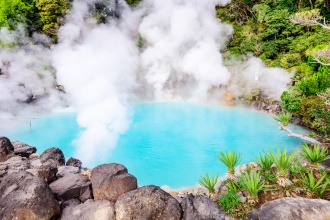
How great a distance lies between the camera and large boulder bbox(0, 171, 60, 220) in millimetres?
4023

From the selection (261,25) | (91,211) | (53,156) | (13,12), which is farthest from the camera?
(261,25)

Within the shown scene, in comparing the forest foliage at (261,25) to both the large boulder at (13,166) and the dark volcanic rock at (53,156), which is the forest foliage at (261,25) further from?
the large boulder at (13,166)

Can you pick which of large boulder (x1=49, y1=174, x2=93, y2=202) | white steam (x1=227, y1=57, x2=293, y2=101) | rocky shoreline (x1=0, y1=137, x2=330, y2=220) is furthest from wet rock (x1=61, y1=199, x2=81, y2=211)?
white steam (x1=227, y1=57, x2=293, y2=101)

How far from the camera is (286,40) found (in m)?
17.3

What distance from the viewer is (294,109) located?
1182 cm

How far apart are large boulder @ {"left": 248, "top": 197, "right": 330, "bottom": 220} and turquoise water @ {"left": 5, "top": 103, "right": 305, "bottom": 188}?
3.84 metres

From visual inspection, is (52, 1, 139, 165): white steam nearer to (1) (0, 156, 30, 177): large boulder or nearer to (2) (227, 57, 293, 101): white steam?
(1) (0, 156, 30, 177): large boulder

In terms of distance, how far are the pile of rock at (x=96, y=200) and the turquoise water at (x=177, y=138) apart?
3.05m

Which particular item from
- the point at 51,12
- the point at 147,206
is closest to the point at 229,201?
the point at 147,206

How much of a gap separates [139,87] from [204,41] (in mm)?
5911

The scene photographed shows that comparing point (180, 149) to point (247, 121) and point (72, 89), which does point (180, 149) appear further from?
point (72, 89)

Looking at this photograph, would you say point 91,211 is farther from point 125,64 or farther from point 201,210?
point 125,64

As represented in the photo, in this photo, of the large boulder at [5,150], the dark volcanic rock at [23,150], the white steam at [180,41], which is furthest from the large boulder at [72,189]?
the white steam at [180,41]

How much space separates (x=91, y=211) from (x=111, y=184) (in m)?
0.55
